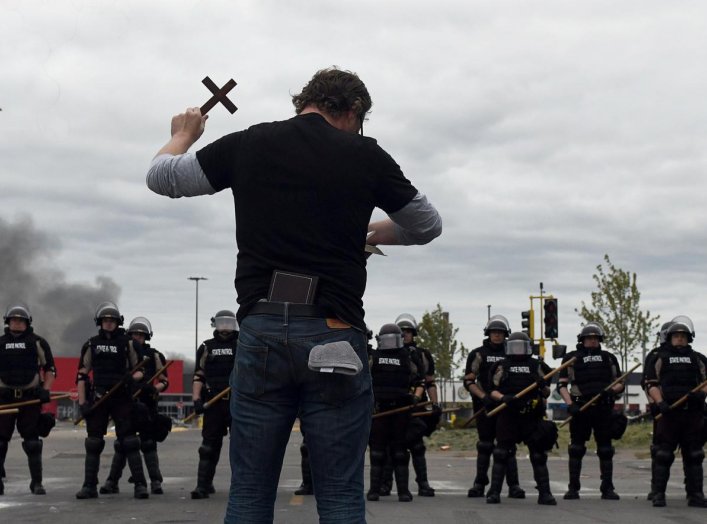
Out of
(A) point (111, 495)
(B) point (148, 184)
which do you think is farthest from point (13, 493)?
(B) point (148, 184)

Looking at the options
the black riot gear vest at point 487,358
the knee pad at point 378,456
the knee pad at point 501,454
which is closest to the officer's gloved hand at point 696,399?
the knee pad at point 501,454

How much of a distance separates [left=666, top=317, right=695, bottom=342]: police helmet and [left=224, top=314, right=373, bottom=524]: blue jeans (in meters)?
10.5

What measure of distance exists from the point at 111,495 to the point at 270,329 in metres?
10.5

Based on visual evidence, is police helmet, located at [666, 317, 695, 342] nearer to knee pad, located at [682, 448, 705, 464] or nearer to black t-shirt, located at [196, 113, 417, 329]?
knee pad, located at [682, 448, 705, 464]

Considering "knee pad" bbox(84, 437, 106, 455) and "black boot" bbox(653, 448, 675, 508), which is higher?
"knee pad" bbox(84, 437, 106, 455)

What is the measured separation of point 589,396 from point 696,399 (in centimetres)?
149

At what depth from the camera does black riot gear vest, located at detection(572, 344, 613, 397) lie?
48.3 ft

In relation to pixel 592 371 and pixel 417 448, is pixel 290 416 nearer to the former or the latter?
pixel 417 448

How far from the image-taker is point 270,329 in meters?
3.77

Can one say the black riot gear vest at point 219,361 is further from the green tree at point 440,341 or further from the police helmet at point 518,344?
the green tree at point 440,341

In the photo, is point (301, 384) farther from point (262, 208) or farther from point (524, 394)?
point (524, 394)

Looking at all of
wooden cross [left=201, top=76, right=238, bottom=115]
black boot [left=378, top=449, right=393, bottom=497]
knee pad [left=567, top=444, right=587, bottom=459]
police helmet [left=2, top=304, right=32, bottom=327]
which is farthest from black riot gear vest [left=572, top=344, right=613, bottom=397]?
wooden cross [left=201, top=76, right=238, bottom=115]

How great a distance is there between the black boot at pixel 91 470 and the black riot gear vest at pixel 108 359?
0.60 metres

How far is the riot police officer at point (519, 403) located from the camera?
14117 millimetres
